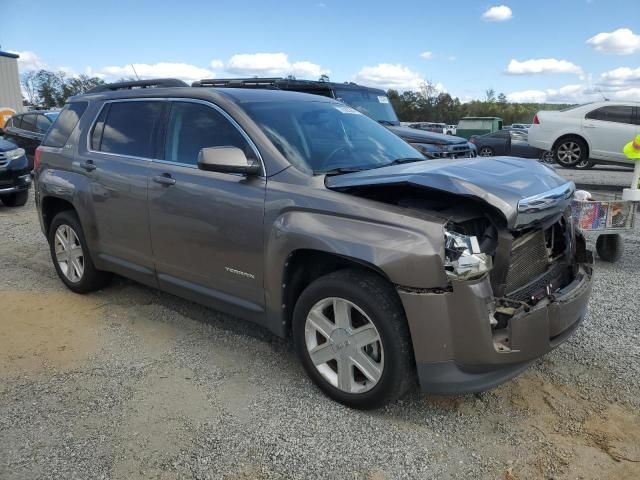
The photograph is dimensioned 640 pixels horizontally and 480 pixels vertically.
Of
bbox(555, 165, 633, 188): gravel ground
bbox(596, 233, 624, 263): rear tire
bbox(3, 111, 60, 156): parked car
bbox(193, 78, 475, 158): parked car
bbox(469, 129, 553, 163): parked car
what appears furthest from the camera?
bbox(469, 129, 553, 163): parked car

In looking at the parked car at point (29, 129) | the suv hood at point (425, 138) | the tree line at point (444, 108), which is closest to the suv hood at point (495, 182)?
the suv hood at point (425, 138)

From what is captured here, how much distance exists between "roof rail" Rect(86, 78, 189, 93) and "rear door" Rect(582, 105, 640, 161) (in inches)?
448

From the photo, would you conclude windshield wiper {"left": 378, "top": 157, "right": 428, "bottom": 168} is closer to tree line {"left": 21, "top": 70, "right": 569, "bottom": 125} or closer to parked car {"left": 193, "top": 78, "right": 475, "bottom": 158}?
parked car {"left": 193, "top": 78, "right": 475, "bottom": 158}

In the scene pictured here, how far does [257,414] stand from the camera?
10.2 ft

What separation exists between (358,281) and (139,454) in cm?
144

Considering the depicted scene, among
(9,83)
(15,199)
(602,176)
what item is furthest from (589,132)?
(9,83)

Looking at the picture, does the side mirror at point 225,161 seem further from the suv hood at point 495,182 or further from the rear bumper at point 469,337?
the rear bumper at point 469,337

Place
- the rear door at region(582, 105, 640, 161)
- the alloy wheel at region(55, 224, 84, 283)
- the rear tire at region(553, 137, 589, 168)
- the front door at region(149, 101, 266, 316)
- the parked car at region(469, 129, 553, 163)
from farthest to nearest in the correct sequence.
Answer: the parked car at region(469, 129, 553, 163) → the rear tire at region(553, 137, 589, 168) → the rear door at region(582, 105, 640, 161) → the alloy wheel at region(55, 224, 84, 283) → the front door at region(149, 101, 266, 316)

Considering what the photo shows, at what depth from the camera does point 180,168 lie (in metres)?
3.88

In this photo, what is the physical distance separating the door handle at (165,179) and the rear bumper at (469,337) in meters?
1.97

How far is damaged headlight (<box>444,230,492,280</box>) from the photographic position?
2641 mm

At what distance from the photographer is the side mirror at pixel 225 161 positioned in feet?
10.7

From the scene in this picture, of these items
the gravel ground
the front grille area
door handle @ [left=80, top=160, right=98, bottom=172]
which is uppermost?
door handle @ [left=80, top=160, right=98, bottom=172]

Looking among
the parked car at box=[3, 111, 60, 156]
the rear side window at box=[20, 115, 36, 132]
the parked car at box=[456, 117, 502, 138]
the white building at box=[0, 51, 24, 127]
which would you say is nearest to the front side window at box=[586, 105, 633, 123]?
the parked car at box=[3, 111, 60, 156]
